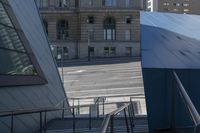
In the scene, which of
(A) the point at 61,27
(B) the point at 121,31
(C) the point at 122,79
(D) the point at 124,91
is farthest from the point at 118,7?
(D) the point at 124,91

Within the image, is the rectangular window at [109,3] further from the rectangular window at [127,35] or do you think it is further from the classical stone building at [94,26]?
the rectangular window at [127,35]

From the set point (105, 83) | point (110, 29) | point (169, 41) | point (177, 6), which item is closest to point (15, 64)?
point (169, 41)

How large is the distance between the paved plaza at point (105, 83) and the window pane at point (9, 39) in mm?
15923

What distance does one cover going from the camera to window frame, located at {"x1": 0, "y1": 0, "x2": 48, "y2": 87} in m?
15.7

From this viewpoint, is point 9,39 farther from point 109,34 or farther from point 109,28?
point 109,28

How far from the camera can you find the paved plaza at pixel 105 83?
42.7 m

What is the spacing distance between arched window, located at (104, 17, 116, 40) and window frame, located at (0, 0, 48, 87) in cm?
7240

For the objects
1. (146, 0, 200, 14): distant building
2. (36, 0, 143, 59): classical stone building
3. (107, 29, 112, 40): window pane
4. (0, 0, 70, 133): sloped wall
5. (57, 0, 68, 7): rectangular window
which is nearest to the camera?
(0, 0, 70, 133): sloped wall

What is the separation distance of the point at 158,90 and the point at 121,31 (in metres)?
80.4

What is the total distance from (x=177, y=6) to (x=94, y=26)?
Result: 7662 centimetres

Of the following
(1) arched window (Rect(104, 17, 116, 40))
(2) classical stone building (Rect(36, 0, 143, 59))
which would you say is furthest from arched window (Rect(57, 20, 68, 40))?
(1) arched window (Rect(104, 17, 116, 40))

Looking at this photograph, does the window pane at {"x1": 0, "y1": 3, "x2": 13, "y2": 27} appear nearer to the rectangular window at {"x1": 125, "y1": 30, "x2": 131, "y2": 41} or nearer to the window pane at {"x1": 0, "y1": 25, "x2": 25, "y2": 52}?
the window pane at {"x1": 0, "y1": 25, "x2": 25, "y2": 52}

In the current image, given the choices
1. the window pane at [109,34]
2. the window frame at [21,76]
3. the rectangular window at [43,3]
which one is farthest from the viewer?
the window pane at [109,34]

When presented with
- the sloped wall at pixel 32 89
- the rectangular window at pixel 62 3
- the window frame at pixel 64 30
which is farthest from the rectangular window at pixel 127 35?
the sloped wall at pixel 32 89
